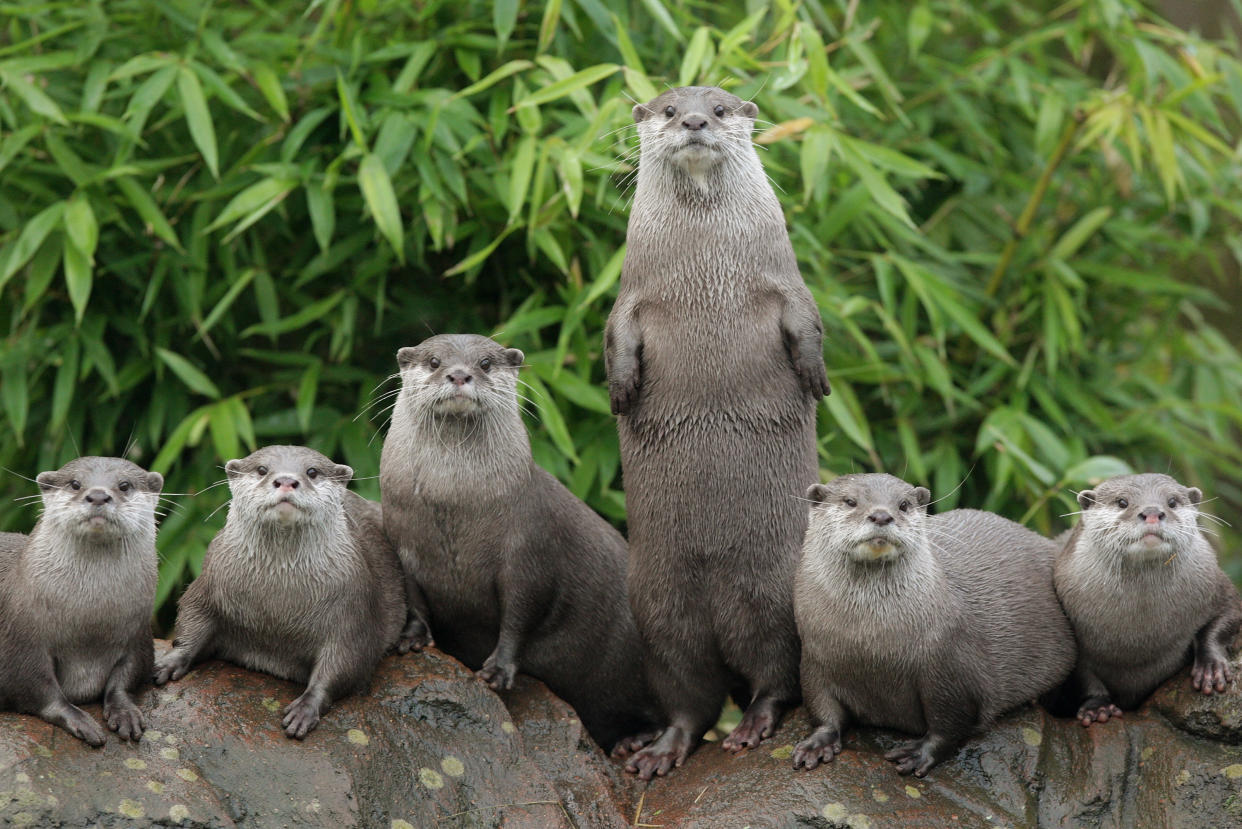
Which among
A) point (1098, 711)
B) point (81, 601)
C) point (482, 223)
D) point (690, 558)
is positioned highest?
point (482, 223)

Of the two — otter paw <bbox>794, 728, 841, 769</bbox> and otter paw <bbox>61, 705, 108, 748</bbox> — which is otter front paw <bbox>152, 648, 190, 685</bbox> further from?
otter paw <bbox>794, 728, 841, 769</bbox>

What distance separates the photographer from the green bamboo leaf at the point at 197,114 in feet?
14.7

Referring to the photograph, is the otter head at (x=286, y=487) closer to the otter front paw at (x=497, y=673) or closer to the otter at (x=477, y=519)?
the otter at (x=477, y=519)

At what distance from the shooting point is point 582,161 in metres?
4.60

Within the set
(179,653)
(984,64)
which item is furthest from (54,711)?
(984,64)

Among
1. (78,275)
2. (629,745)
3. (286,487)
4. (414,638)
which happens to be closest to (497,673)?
(414,638)

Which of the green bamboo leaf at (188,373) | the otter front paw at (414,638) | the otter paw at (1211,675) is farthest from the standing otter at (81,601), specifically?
the otter paw at (1211,675)

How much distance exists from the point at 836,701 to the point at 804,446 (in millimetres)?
660

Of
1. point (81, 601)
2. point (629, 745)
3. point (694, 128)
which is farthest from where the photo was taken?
point (629, 745)

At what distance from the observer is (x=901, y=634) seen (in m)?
3.46

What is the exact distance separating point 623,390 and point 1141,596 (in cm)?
136

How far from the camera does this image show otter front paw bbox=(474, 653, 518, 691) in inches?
148

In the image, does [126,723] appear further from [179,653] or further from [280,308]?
[280,308]

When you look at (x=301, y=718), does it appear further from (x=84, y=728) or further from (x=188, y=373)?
(x=188, y=373)
